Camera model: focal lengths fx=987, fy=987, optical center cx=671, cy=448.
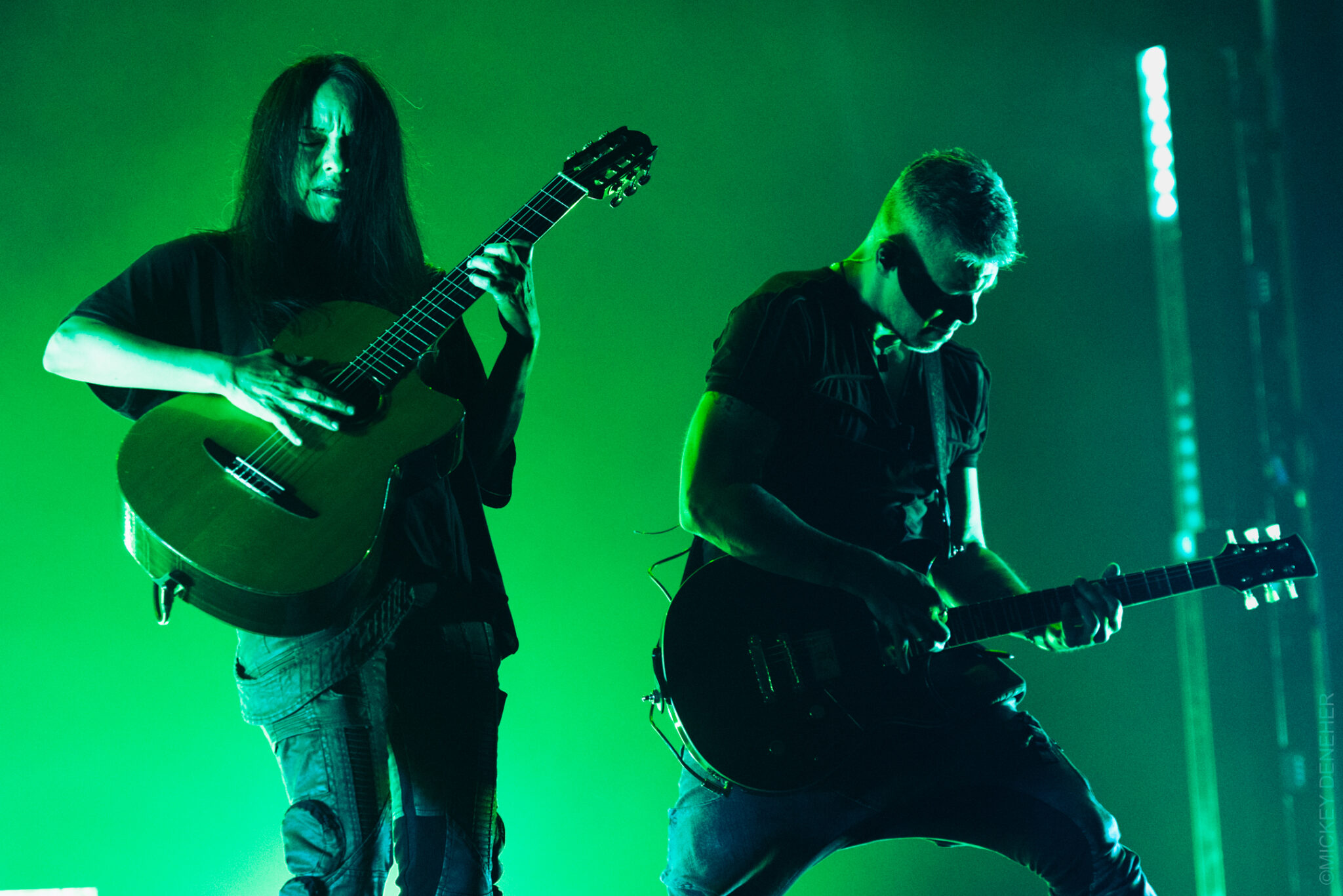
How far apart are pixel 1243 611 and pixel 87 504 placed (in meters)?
3.32

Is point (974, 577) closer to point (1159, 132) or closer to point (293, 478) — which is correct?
point (293, 478)

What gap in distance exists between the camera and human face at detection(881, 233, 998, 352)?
7.03 feet

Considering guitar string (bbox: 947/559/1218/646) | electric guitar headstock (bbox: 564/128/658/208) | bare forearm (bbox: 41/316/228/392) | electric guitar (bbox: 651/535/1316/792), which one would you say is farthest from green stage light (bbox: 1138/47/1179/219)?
bare forearm (bbox: 41/316/228/392)

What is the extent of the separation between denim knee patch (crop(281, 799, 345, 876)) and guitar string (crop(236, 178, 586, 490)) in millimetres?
454

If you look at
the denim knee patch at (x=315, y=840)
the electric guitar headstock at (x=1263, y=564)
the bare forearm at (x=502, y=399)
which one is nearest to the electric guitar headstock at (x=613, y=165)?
the bare forearm at (x=502, y=399)

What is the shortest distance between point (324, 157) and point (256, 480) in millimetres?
586

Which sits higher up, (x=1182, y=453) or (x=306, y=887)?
(x=1182, y=453)

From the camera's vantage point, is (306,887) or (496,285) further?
(496,285)

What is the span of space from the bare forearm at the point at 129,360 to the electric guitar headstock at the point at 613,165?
2.27 ft

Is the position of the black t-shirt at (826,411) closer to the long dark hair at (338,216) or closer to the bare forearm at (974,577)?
the bare forearm at (974,577)

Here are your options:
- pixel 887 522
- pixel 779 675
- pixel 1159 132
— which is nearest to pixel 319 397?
pixel 779 675

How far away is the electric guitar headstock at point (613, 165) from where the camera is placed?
5.74 ft

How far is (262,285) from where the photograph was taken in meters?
1.55

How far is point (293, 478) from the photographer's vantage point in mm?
1359
